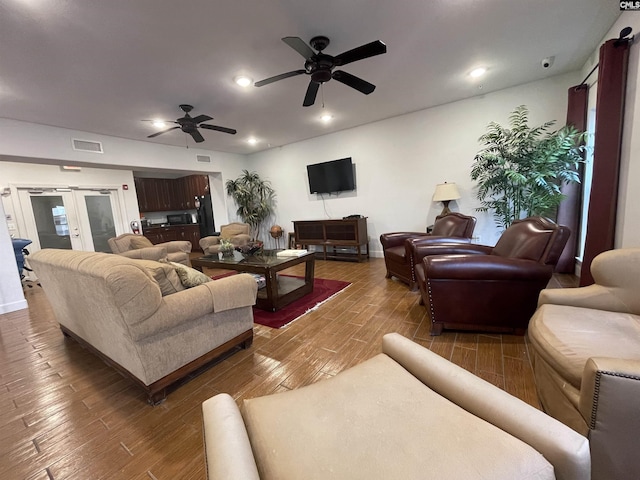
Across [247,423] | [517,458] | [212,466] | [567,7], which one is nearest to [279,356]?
[247,423]

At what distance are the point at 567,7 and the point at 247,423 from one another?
3.60m

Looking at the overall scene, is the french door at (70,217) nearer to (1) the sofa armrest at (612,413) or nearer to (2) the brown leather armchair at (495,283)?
(2) the brown leather armchair at (495,283)

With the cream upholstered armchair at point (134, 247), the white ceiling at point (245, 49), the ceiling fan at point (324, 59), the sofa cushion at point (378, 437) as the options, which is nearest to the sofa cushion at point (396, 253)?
the ceiling fan at point (324, 59)

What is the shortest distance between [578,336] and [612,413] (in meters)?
0.39

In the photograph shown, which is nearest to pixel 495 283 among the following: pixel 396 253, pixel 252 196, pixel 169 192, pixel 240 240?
pixel 396 253

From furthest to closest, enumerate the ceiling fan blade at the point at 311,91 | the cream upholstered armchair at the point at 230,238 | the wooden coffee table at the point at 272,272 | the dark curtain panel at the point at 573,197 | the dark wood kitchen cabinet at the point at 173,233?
the dark wood kitchen cabinet at the point at 173,233 < the cream upholstered armchair at the point at 230,238 < the dark curtain panel at the point at 573,197 < the wooden coffee table at the point at 272,272 < the ceiling fan blade at the point at 311,91

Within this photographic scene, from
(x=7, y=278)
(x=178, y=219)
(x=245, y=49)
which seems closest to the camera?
(x=245, y=49)

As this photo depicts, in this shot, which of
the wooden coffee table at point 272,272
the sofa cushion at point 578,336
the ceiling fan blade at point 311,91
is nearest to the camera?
the sofa cushion at point 578,336

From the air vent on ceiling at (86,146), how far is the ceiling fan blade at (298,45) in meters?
4.08

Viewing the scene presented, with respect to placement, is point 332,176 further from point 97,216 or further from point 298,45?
point 97,216

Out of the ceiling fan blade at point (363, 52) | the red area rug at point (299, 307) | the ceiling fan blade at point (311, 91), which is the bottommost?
the red area rug at point (299, 307)

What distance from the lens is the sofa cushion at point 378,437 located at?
A: 588 millimetres

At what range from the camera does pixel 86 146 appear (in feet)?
13.4

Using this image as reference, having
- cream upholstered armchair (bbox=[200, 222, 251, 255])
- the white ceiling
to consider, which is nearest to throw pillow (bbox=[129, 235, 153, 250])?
cream upholstered armchair (bbox=[200, 222, 251, 255])
